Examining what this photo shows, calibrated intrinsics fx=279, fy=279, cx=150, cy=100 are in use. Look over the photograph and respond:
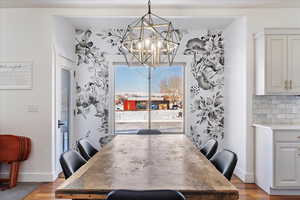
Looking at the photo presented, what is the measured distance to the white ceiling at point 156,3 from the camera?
3.95 metres

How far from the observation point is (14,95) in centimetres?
420

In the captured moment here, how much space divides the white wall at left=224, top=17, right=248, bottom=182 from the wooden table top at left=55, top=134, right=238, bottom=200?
1953 mm

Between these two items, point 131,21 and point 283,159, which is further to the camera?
point 131,21

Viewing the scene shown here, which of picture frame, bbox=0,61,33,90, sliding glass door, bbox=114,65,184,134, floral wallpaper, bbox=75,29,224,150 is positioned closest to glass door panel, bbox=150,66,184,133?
sliding glass door, bbox=114,65,184,134

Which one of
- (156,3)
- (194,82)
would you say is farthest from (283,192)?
(156,3)

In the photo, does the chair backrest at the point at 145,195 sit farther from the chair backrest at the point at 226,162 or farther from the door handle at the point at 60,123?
the door handle at the point at 60,123

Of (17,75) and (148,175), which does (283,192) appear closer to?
(148,175)

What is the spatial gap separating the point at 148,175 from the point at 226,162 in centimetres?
83

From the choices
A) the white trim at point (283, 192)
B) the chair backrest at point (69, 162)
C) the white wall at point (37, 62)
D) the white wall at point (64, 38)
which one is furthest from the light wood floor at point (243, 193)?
the white wall at point (64, 38)

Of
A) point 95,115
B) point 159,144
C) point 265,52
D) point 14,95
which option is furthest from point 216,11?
point 14,95

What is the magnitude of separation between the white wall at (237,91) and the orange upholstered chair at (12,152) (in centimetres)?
324

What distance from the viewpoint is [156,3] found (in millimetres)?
4043

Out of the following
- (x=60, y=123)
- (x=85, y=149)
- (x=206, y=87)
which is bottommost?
(x=85, y=149)

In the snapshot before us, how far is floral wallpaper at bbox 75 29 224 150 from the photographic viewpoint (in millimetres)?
5230
